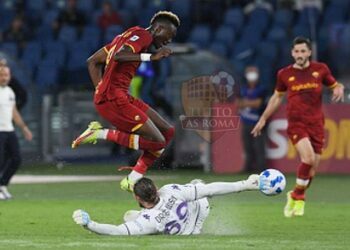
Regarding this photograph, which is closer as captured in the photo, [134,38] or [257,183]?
[257,183]

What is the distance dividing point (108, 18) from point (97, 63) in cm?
1453

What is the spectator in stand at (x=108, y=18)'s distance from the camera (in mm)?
30516

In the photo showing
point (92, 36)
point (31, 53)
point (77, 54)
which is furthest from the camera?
point (31, 53)

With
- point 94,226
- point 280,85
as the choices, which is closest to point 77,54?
point 280,85

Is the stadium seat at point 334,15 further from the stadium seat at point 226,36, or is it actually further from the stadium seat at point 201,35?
the stadium seat at point 201,35

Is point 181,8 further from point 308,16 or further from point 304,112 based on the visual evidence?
point 304,112

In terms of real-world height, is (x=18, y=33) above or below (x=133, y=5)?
below

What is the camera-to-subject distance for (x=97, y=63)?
53.0 feet

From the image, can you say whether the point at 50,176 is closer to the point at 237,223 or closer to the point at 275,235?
the point at 237,223

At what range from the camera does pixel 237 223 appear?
16.2 metres

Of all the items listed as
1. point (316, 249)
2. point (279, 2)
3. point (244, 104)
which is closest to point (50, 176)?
point (244, 104)

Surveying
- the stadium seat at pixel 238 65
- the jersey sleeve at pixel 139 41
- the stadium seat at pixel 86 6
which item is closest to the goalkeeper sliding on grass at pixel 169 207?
the jersey sleeve at pixel 139 41

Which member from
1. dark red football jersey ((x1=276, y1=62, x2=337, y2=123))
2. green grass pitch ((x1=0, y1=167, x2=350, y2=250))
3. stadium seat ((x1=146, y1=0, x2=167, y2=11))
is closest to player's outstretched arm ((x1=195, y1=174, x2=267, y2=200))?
green grass pitch ((x1=0, y1=167, x2=350, y2=250))

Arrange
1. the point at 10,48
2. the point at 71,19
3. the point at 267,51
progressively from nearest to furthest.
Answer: the point at 267,51
the point at 10,48
the point at 71,19
